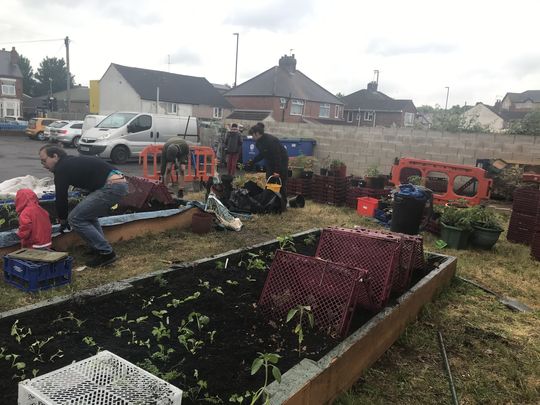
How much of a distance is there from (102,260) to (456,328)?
13.2 ft

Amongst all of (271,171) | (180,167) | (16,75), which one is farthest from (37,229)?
(16,75)

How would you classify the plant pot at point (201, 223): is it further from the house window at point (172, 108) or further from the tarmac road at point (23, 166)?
the house window at point (172, 108)

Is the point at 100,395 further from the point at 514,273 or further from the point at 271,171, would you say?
the point at 271,171

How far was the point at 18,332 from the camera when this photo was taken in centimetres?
306

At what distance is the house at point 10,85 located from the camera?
54.3 metres

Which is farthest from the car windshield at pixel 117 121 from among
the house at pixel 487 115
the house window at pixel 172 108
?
the house at pixel 487 115

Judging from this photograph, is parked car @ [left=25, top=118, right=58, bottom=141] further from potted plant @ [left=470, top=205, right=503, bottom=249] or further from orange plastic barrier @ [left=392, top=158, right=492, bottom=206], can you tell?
potted plant @ [left=470, top=205, right=503, bottom=249]

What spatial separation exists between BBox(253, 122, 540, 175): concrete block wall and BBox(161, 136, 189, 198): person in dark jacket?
5951 millimetres

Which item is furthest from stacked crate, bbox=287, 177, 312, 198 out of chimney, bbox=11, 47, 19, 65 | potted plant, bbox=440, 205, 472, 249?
chimney, bbox=11, 47, 19, 65

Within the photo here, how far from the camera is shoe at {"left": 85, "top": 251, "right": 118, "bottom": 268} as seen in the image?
16.7 ft

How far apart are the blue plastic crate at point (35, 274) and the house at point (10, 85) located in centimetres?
6053

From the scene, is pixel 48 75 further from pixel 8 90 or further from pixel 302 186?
pixel 302 186

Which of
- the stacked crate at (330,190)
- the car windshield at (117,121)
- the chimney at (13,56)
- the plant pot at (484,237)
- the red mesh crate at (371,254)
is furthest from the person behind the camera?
the chimney at (13,56)

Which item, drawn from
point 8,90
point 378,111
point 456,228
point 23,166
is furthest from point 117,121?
point 8,90
